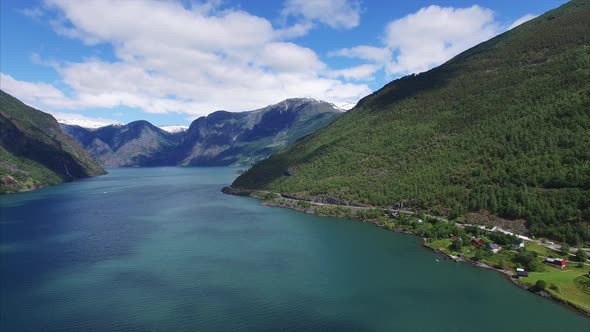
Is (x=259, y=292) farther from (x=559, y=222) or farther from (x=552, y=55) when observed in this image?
(x=552, y=55)

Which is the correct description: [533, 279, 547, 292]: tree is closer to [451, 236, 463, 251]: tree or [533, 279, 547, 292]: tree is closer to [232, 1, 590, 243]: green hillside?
[451, 236, 463, 251]: tree

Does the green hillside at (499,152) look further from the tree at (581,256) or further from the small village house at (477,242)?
the small village house at (477,242)

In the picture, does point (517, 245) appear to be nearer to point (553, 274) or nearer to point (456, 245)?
point (456, 245)

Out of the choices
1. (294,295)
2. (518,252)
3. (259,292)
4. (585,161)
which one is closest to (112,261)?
(259,292)

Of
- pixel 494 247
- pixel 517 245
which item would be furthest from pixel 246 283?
pixel 517 245

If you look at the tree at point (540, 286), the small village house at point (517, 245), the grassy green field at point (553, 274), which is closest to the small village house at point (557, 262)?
the grassy green field at point (553, 274)

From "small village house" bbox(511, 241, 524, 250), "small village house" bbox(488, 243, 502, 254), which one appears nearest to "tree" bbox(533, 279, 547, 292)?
"small village house" bbox(488, 243, 502, 254)
